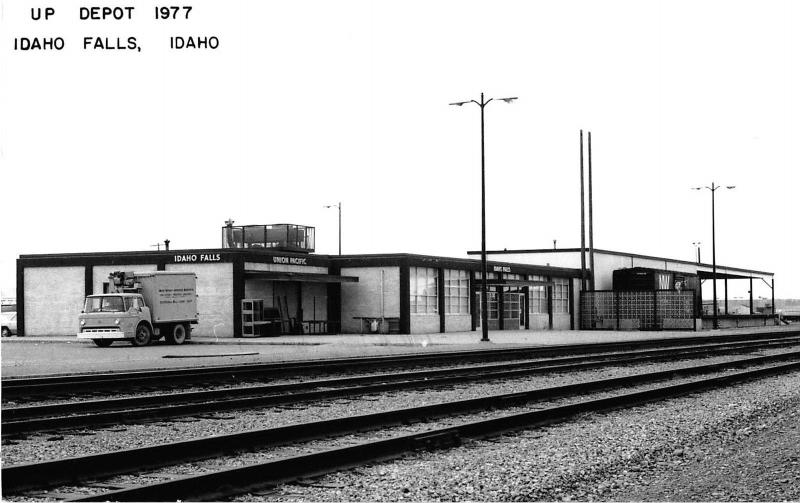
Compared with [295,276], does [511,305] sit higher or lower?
lower

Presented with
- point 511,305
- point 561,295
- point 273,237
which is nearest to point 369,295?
point 273,237

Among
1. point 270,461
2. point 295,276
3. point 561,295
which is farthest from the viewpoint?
point 561,295

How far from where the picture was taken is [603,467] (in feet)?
31.3

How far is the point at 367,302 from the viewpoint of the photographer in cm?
5059

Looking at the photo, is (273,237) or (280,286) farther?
(273,237)

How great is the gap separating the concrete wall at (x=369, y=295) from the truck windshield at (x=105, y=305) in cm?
1670

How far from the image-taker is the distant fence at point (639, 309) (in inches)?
2373

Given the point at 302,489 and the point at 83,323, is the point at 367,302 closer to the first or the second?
the point at 83,323

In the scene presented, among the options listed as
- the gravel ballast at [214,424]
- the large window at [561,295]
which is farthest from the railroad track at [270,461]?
the large window at [561,295]

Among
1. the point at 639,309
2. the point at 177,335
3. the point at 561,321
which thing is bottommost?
the point at 177,335

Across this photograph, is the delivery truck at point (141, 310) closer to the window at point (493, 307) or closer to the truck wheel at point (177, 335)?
the truck wheel at point (177, 335)

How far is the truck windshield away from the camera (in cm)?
3581

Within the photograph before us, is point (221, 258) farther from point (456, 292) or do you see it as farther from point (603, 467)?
point (603, 467)

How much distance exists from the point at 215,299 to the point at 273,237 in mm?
6522
